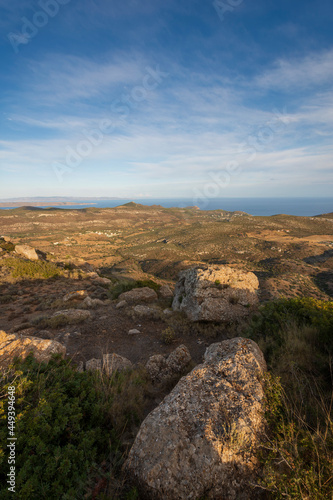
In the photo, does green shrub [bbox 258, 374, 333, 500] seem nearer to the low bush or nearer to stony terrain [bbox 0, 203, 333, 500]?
stony terrain [bbox 0, 203, 333, 500]

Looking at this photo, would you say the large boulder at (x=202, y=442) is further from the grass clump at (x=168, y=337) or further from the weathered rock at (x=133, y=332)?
the weathered rock at (x=133, y=332)

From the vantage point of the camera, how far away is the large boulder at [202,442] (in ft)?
7.52

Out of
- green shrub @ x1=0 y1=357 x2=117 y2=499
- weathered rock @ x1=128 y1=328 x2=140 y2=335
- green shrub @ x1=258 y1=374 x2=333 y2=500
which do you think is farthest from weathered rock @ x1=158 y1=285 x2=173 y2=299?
green shrub @ x1=258 y1=374 x2=333 y2=500

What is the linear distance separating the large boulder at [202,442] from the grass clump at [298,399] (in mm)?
255

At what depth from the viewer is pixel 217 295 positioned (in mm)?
9961

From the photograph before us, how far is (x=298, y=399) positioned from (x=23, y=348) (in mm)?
5540

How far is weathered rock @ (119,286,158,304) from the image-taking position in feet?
42.7

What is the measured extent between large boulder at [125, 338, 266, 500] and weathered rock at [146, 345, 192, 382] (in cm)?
227

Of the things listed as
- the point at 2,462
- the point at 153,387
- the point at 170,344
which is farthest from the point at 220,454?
the point at 170,344

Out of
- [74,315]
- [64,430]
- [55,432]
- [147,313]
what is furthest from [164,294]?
[55,432]

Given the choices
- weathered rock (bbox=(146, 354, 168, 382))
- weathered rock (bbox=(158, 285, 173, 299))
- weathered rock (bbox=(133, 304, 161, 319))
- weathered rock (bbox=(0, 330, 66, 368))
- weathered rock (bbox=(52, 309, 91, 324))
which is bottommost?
weathered rock (bbox=(158, 285, 173, 299))

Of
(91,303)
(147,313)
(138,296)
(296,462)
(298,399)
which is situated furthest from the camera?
(138,296)

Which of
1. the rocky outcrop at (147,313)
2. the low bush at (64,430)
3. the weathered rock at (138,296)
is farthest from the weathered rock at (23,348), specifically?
the weathered rock at (138,296)

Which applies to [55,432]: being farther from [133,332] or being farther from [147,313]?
[147,313]
